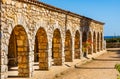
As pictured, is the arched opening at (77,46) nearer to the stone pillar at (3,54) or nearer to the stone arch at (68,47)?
the stone arch at (68,47)

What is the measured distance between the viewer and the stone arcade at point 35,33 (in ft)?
33.7

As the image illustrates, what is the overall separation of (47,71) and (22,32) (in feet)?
9.20

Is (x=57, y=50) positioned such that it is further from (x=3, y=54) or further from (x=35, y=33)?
(x=3, y=54)

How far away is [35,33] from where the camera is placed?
1291 centimetres

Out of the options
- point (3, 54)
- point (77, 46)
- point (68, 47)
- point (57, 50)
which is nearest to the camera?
point (3, 54)

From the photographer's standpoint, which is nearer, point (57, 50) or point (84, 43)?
point (57, 50)

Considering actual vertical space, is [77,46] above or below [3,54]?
above

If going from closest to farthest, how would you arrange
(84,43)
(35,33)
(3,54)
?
1. (3,54)
2. (35,33)
3. (84,43)

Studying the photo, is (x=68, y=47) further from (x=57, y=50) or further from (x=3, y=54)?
(x=3, y=54)

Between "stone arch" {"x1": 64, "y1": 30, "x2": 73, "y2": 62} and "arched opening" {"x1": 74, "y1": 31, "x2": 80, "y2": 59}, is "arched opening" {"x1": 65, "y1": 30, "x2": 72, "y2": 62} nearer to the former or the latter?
"stone arch" {"x1": 64, "y1": 30, "x2": 73, "y2": 62}

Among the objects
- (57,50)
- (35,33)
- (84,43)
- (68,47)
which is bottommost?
(57,50)

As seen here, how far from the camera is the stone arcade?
1027 centimetres

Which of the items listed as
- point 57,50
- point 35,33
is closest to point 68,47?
point 57,50

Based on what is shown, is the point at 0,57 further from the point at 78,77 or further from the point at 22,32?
the point at 78,77
